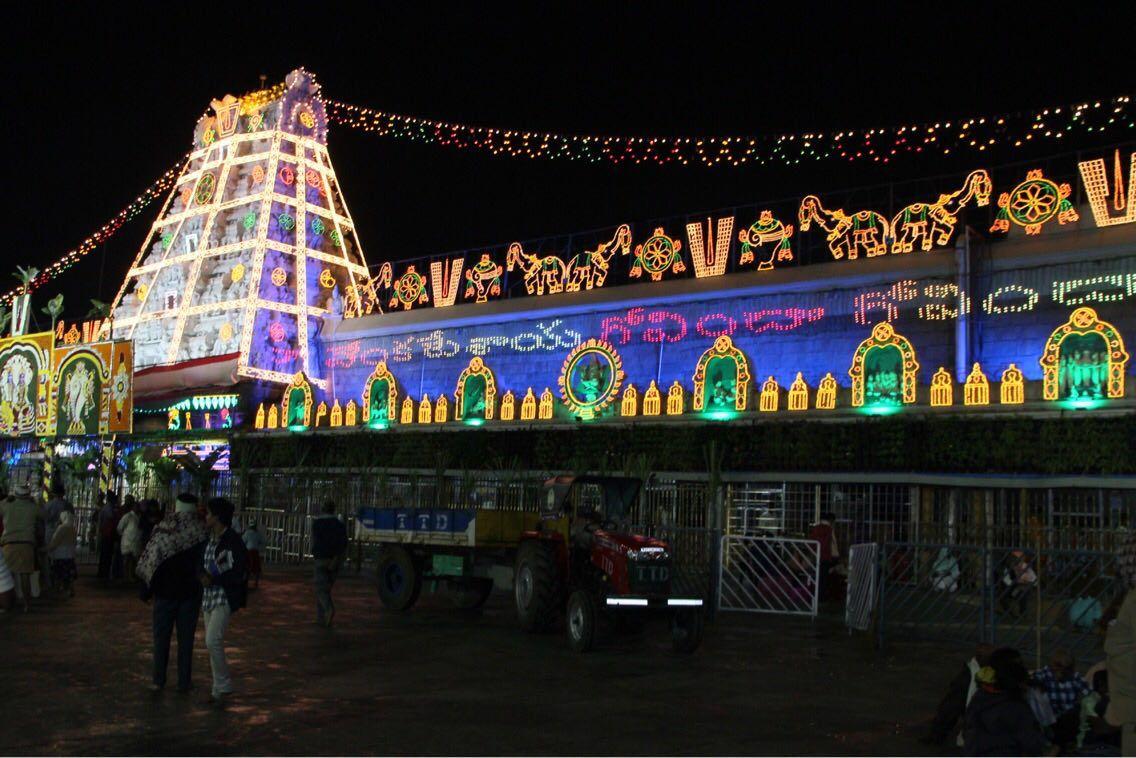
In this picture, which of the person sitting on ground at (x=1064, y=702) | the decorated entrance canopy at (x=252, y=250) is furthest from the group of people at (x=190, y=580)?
the decorated entrance canopy at (x=252, y=250)

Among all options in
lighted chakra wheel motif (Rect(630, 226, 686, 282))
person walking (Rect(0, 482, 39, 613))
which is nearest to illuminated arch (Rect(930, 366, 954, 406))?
lighted chakra wheel motif (Rect(630, 226, 686, 282))

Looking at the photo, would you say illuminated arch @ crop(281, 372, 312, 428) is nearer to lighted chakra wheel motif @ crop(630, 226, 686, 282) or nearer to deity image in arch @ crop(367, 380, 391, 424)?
deity image in arch @ crop(367, 380, 391, 424)

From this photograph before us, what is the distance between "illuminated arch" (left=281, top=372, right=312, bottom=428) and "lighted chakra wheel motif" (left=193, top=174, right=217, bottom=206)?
11208mm

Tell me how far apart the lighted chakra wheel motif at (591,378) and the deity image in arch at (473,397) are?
2757 millimetres

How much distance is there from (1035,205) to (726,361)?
8281 mm

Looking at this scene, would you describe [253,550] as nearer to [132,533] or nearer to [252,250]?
[132,533]

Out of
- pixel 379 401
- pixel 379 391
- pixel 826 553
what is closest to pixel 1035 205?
pixel 826 553

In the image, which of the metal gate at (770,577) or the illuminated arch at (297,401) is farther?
the illuminated arch at (297,401)

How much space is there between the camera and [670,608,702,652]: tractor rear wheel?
50.5ft

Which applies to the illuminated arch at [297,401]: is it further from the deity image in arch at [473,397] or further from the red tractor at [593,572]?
the red tractor at [593,572]

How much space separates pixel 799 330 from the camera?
30.6 m

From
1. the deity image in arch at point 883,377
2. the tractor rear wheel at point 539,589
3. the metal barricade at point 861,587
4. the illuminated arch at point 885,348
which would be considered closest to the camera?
the tractor rear wheel at point 539,589

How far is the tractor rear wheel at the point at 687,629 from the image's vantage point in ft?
50.5

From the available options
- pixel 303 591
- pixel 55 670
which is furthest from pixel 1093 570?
pixel 303 591
